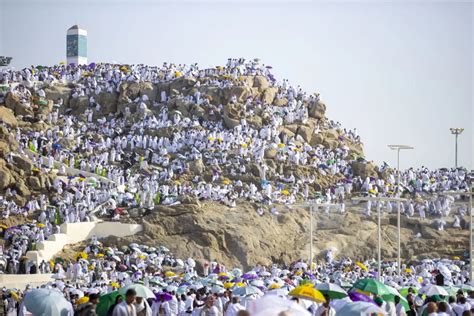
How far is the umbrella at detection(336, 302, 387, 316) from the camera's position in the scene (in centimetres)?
1839

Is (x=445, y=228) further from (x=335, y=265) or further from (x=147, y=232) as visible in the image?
(x=147, y=232)

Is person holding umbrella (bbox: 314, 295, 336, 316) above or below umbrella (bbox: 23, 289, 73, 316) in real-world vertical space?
below

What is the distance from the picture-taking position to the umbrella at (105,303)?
2030 centimetres

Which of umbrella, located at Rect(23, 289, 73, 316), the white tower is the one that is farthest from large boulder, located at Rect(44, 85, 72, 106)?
umbrella, located at Rect(23, 289, 73, 316)

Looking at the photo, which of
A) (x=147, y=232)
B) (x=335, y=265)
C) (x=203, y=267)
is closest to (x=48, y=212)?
(x=147, y=232)

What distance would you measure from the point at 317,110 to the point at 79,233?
73.3 feet

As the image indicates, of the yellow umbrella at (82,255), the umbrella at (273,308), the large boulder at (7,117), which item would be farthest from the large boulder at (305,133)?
the umbrella at (273,308)

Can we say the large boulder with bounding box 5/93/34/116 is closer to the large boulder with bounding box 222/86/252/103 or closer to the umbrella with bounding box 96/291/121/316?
the large boulder with bounding box 222/86/252/103

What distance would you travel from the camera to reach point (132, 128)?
2505 inches

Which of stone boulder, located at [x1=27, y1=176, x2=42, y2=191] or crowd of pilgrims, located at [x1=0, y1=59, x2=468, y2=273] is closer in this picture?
crowd of pilgrims, located at [x1=0, y1=59, x2=468, y2=273]

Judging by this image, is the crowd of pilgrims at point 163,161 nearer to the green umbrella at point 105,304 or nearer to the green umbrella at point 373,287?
the green umbrella at point 373,287

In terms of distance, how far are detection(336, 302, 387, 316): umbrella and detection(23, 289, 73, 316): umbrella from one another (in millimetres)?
4525

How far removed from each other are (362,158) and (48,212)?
1911cm

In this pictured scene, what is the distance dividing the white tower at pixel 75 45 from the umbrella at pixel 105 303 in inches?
2471
